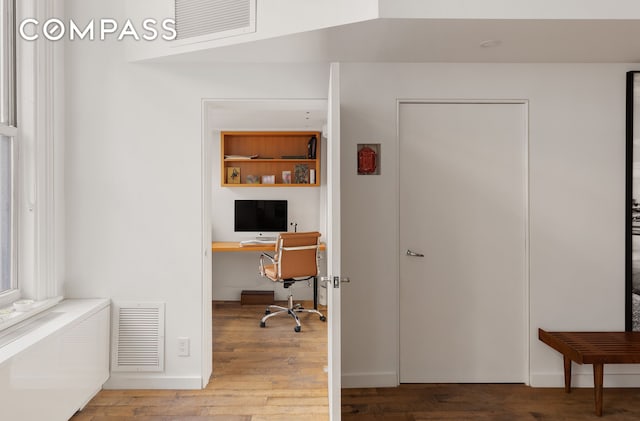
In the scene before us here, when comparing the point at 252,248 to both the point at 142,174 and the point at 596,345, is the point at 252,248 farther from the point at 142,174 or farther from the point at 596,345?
the point at 596,345

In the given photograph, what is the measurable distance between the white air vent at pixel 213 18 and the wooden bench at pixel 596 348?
2.61 metres

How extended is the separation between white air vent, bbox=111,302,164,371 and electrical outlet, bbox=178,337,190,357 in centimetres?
11

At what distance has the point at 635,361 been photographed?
232cm

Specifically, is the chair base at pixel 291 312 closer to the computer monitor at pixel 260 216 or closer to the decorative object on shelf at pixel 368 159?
the computer monitor at pixel 260 216

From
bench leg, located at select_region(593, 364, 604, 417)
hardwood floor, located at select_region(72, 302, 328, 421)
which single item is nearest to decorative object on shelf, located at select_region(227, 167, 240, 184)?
hardwood floor, located at select_region(72, 302, 328, 421)

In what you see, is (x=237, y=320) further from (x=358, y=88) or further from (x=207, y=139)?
(x=358, y=88)

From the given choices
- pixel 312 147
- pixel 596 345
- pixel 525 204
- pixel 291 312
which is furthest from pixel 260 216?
pixel 596 345

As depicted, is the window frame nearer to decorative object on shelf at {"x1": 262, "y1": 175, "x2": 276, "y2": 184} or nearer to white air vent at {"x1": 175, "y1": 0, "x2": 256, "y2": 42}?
white air vent at {"x1": 175, "y1": 0, "x2": 256, "y2": 42}

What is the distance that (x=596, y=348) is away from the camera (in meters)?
2.43

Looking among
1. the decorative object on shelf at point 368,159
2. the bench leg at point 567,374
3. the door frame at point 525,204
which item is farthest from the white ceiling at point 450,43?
the bench leg at point 567,374

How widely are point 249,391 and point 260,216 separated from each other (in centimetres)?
261

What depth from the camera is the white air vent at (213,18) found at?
2230mm

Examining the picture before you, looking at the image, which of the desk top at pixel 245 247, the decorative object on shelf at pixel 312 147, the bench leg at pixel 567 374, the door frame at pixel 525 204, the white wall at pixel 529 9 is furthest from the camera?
the decorative object on shelf at pixel 312 147

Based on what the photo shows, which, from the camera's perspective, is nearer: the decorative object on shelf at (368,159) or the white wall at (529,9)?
the white wall at (529,9)
